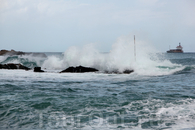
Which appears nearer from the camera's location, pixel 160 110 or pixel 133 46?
pixel 160 110

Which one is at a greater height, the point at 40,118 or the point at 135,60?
the point at 135,60

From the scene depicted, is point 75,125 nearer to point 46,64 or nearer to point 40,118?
point 40,118

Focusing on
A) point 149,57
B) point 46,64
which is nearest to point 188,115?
point 149,57

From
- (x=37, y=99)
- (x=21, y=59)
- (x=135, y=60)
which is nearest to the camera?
(x=37, y=99)

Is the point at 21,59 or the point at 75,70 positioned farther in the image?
the point at 21,59

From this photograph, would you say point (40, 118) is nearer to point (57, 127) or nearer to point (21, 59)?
point (57, 127)

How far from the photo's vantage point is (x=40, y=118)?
6008mm

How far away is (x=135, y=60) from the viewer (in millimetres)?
21969

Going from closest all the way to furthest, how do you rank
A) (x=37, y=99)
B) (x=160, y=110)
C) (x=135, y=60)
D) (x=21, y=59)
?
1. (x=160, y=110)
2. (x=37, y=99)
3. (x=135, y=60)
4. (x=21, y=59)

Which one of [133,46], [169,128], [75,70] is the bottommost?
[169,128]

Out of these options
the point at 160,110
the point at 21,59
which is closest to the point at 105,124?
the point at 160,110

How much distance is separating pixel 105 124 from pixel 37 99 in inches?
149

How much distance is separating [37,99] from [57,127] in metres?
3.25

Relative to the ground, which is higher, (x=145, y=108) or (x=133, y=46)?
(x=133, y=46)
